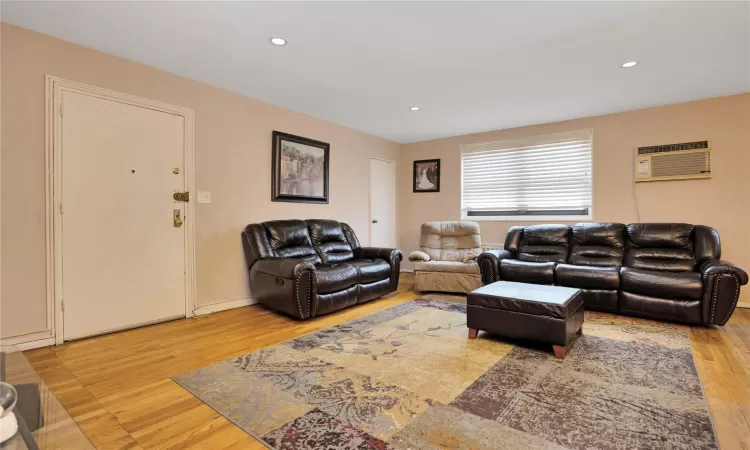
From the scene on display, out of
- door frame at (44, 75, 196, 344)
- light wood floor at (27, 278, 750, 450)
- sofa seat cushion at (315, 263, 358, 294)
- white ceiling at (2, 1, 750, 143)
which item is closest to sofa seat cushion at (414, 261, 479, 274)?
sofa seat cushion at (315, 263, 358, 294)

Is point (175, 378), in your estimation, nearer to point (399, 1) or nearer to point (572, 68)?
point (399, 1)

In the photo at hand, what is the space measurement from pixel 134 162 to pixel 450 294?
3754 mm

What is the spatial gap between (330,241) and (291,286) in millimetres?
1336

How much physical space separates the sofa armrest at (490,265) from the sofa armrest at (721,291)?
1816 millimetres

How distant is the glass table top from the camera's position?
1.05m

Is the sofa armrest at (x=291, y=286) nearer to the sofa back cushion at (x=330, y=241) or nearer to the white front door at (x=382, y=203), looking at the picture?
the sofa back cushion at (x=330, y=241)

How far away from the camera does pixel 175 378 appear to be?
2.16 meters

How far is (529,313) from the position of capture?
8.46 feet

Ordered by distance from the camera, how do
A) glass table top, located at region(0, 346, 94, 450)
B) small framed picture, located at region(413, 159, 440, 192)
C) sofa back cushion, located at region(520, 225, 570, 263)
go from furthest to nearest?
small framed picture, located at region(413, 159, 440, 192) < sofa back cushion, located at region(520, 225, 570, 263) < glass table top, located at region(0, 346, 94, 450)

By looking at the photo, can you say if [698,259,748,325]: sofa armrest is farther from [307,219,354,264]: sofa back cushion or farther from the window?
[307,219,354,264]: sofa back cushion

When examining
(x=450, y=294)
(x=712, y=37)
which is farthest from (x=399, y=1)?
(x=450, y=294)

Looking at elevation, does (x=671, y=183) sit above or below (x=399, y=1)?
below

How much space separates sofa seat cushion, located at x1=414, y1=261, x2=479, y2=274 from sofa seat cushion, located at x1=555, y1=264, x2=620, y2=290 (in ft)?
3.27

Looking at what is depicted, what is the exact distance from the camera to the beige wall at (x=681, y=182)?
3877 millimetres
